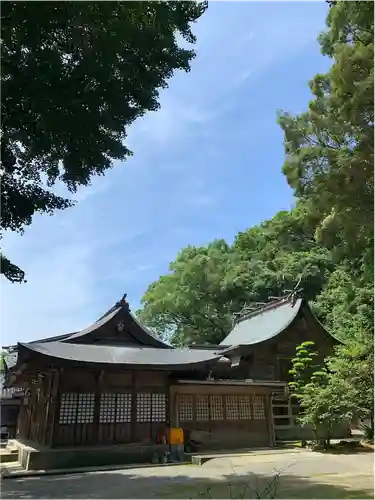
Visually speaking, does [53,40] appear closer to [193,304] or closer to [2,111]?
[2,111]

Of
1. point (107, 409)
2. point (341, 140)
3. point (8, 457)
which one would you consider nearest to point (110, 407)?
point (107, 409)

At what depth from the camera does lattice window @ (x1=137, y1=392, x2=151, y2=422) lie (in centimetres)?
1422

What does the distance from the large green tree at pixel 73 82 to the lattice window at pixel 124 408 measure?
22.3 ft

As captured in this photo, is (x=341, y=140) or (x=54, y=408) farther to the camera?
(x=341, y=140)

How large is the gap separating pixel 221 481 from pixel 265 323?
14.2 meters

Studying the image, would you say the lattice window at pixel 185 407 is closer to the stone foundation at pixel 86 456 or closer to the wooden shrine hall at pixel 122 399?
the wooden shrine hall at pixel 122 399

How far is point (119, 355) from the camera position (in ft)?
47.1

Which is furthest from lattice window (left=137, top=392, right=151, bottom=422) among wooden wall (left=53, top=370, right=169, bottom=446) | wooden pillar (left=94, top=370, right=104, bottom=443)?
wooden pillar (left=94, top=370, right=104, bottom=443)

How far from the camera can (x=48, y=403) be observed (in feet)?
44.1

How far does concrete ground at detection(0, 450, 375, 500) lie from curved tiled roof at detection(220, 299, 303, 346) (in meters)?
8.03

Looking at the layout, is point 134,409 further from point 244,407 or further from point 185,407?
point 244,407

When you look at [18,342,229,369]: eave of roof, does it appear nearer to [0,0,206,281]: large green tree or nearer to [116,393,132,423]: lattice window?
[116,393,132,423]: lattice window

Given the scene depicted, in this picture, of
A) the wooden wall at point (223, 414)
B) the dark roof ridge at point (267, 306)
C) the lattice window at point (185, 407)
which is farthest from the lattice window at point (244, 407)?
the dark roof ridge at point (267, 306)

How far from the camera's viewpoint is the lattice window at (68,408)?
13.1 m
